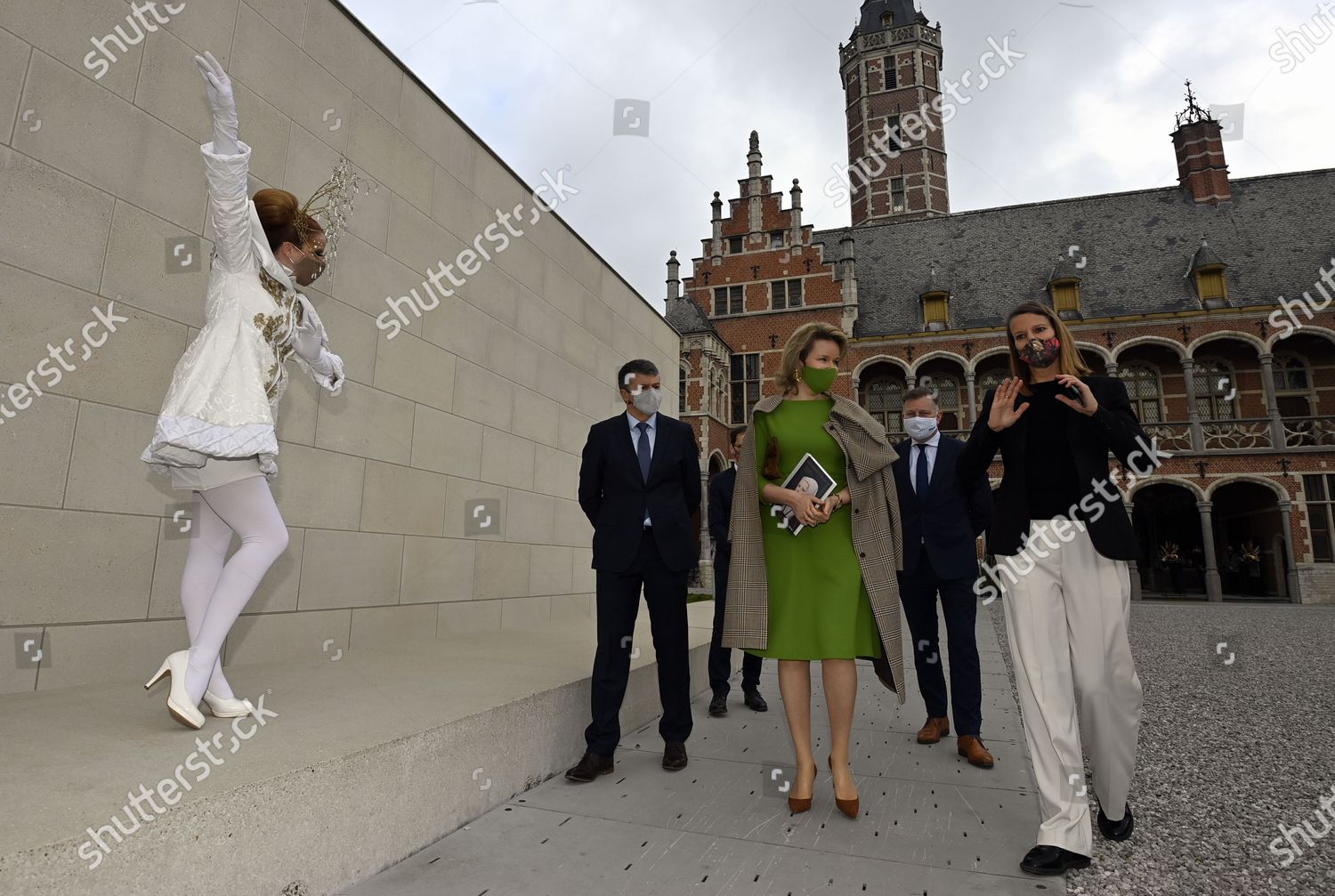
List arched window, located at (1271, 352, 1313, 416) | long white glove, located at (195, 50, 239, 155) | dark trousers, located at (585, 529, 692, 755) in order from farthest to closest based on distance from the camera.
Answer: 1. arched window, located at (1271, 352, 1313, 416)
2. dark trousers, located at (585, 529, 692, 755)
3. long white glove, located at (195, 50, 239, 155)

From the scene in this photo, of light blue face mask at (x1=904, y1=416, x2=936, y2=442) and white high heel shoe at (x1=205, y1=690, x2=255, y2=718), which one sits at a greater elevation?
light blue face mask at (x1=904, y1=416, x2=936, y2=442)

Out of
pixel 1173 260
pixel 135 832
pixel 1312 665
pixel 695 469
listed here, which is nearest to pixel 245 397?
pixel 135 832

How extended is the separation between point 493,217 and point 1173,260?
25.7 metres

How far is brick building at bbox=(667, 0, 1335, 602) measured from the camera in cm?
1969

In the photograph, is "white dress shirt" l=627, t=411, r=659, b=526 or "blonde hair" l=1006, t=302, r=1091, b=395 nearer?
"blonde hair" l=1006, t=302, r=1091, b=395

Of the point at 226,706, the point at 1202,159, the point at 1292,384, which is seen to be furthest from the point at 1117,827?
the point at 1202,159

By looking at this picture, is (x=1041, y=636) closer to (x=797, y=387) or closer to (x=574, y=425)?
(x=797, y=387)

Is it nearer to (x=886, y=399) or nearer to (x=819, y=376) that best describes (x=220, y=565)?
(x=819, y=376)

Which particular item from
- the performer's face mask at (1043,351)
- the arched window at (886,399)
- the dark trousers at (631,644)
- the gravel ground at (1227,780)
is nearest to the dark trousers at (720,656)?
the dark trousers at (631,644)

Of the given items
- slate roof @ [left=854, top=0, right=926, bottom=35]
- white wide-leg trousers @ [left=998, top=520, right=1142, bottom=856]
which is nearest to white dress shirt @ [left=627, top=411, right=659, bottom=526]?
white wide-leg trousers @ [left=998, top=520, right=1142, bottom=856]

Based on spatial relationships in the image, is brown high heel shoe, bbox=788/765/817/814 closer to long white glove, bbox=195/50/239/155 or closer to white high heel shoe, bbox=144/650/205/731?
white high heel shoe, bbox=144/650/205/731

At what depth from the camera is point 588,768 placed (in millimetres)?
2781

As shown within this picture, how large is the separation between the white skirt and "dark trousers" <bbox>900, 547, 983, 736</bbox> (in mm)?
3041

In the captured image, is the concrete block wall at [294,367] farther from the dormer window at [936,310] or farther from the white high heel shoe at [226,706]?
the dormer window at [936,310]
